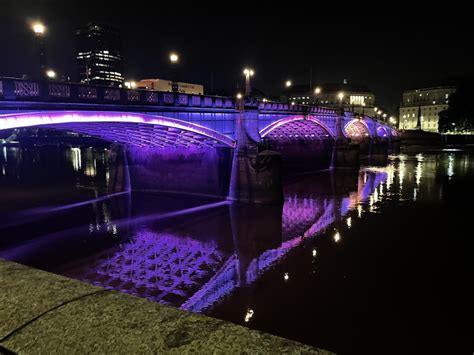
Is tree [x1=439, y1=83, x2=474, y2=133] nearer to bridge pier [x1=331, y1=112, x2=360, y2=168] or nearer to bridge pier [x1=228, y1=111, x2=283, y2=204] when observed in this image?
bridge pier [x1=331, y1=112, x2=360, y2=168]

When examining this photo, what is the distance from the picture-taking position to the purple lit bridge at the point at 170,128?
13.5m

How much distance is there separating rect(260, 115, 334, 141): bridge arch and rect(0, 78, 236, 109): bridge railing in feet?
51.7

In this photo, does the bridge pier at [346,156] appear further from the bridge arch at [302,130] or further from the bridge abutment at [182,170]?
the bridge abutment at [182,170]

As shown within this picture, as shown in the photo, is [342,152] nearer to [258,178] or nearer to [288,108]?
[288,108]

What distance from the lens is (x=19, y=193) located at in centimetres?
2708

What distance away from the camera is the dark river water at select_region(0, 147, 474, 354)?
8.66 meters

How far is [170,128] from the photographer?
794 inches

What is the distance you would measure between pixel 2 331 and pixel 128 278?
10.0 m

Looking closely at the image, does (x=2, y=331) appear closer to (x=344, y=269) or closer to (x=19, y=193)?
(x=344, y=269)

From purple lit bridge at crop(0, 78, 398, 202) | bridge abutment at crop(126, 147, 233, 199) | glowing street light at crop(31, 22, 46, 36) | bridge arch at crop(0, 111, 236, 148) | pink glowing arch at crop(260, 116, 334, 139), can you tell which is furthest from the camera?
pink glowing arch at crop(260, 116, 334, 139)

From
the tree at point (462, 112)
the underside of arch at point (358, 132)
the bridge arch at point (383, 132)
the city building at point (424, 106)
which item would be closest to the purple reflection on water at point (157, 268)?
the underside of arch at point (358, 132)

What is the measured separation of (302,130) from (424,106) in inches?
4301

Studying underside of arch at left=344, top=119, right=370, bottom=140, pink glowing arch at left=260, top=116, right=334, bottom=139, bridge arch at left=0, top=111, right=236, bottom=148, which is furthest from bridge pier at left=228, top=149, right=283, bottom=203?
underside of arch at left=344, top=119, right=370, bottom=140

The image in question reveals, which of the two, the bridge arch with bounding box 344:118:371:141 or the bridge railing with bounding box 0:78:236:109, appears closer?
the bridge railing with bounding box 0:78:236:109
